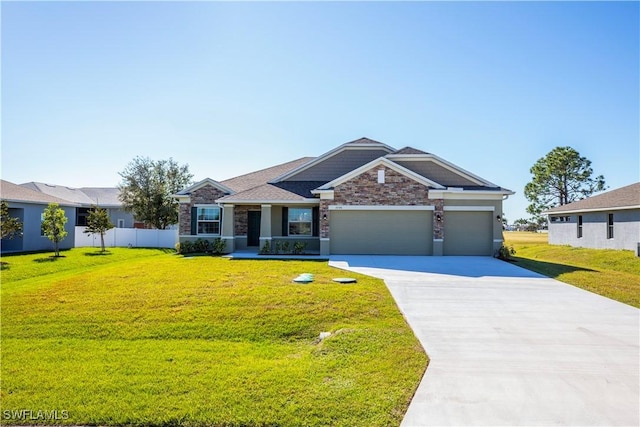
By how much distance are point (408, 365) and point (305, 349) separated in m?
1.82

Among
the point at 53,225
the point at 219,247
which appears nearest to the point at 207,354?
the point at 219,247

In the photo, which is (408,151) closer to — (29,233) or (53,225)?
(53,225)

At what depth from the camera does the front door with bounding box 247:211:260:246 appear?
18844 mm

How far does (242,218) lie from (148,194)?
46.7ft

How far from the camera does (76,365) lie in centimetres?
517

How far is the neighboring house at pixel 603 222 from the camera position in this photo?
1878 cm

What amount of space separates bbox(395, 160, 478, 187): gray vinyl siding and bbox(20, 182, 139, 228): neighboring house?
2788cm

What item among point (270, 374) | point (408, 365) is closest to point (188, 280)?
point (270, 374)

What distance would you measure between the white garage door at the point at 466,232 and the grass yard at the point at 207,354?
815 cm

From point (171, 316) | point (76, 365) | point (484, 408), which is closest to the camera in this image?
point (484, 408)

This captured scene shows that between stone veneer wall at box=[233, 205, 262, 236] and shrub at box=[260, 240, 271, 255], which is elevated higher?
stone veneer wall at box=[233, 205, 262, 236]

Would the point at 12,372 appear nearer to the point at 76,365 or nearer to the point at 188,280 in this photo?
the point at 76,365

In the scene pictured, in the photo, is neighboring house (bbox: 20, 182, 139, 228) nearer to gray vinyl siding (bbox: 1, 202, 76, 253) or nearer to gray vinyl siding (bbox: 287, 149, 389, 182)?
gray vinyl siding (bbox: 1, 202, 76, 253)

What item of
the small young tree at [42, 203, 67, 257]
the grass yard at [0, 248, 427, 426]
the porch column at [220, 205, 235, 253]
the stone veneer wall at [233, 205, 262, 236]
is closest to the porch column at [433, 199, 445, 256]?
the grass yard at [0, 248, 427, 426]
